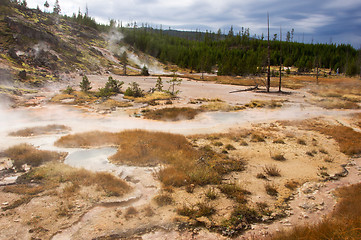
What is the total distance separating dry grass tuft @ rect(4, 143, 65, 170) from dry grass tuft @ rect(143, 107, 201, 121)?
1221 centimetres

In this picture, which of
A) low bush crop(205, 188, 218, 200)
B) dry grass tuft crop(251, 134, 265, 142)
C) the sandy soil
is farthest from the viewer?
dry grass tuft crop(251, 134, 265, 142)

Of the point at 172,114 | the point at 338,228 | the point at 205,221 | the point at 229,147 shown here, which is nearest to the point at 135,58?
the point at 172,114

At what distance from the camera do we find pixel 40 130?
59.1ft

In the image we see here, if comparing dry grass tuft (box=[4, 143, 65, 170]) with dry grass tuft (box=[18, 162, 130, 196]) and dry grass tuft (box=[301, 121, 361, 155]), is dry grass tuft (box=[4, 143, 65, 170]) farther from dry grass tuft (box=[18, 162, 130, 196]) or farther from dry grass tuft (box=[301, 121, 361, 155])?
dry grass tuft (box=[301, 121, 361, 155])

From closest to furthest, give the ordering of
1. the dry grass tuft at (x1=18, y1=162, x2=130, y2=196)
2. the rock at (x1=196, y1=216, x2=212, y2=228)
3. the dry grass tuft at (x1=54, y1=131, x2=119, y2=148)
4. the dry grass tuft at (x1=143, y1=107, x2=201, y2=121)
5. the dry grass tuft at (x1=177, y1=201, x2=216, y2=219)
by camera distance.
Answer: the rock at (x1=196, y1=216, x2=212, y2=228) < the dry grass tuft at (x1=177, y1=201, x2=216, y2=219) < the dry grass tuft at (x1=18, y1=162, x2=130, y2=196) < the dry grass tuft at (x1=54, y1=131, x2=119, y2=148) < the dry grass tuft at (x1=143, y1=107, x2=201, y2=121)

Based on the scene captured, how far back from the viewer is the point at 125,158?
1266 cm

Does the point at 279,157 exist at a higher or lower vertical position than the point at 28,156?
lower

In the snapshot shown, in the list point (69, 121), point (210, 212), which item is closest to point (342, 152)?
point (210, 212)

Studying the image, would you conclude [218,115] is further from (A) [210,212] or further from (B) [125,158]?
(A) [210,212]

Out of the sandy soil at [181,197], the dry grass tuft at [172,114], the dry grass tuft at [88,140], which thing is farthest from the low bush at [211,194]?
the dry grass tuft at [172,114]

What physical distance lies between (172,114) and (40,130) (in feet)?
40.5

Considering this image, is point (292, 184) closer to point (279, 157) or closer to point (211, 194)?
point (279, 157)

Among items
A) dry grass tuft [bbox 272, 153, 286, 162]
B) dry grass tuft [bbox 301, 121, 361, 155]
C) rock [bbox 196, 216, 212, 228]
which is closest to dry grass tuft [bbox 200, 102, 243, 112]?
dry grass tuft [bbox 301, 121, 361, 155]

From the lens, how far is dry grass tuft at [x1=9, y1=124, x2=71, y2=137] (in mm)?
16803
